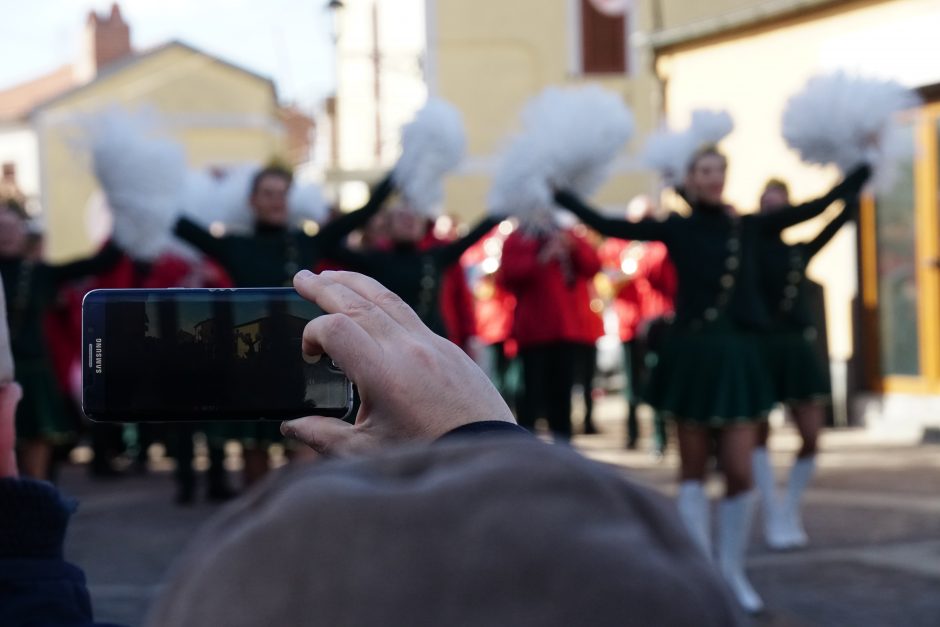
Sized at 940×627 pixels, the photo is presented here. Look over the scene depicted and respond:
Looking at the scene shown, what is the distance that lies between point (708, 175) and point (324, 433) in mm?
4713

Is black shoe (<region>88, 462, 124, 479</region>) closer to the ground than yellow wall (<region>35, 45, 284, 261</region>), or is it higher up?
closer to the ground

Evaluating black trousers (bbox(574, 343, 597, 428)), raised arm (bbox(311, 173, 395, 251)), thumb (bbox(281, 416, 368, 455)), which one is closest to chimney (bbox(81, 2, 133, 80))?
black trousers (bbox(574, 343, 597, 428))

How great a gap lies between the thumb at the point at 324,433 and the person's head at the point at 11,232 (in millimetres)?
5805

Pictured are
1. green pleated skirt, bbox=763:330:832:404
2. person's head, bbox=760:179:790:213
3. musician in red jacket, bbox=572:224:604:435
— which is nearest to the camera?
green pleated skirt, bbox=763:330:832:404

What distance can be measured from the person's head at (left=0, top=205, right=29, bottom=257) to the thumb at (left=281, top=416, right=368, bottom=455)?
5805 mm

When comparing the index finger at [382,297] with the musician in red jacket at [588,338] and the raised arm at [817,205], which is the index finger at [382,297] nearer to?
the raised arm at [817,205]

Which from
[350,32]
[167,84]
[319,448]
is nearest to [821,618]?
[319,448]

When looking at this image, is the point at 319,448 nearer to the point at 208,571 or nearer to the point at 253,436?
the point at 208,571

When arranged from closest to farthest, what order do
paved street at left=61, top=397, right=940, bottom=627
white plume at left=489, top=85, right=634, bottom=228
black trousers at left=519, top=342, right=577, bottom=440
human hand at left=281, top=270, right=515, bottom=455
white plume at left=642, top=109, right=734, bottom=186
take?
1. human hand at left=281, top=270, right=515, bottom=455
2. white plume at left=489, top=85, right=634, bottom=228
3. paved street at left=61, top=397, right=940, bottom=627
4. white plume at left=642, top=109, right=734, bottom=186
5. black trousers at left=519, top=342, right=577, bottom=440

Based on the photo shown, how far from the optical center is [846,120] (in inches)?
225

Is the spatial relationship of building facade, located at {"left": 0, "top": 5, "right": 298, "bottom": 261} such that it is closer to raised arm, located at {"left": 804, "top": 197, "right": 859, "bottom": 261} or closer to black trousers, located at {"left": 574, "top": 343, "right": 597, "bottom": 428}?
black trousers, located at {"left": 574, "top": 343, "right": 597, "bottom": 428}

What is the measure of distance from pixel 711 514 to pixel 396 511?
7097 mm

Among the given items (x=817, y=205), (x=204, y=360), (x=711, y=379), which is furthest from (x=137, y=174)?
(x=204, y=360)

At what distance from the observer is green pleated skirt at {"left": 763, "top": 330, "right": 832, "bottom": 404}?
6.89 metres
